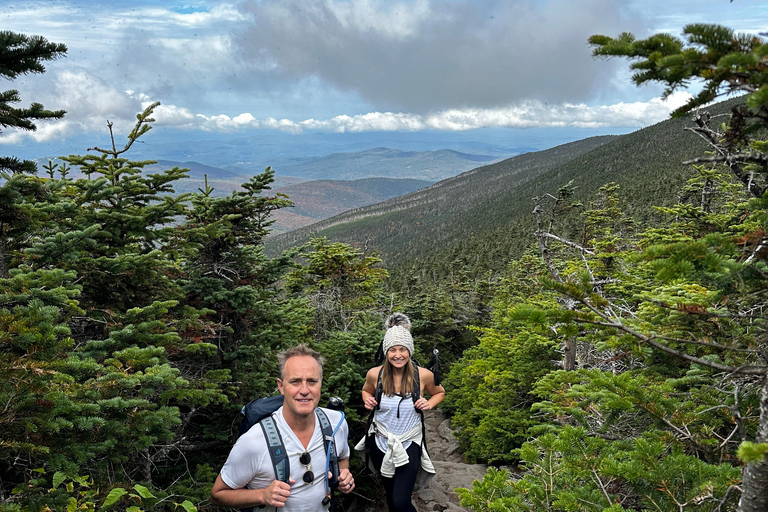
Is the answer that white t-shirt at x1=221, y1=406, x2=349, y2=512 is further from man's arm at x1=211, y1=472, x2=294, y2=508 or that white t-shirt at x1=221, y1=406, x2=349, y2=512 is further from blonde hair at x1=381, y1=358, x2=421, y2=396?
blonde hair at x1=381, y1=358, x2=421, y2=396

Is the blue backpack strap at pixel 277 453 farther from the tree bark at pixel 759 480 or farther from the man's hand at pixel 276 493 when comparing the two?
the tree bark at pixel 759 480

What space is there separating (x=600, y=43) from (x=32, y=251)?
237 inches

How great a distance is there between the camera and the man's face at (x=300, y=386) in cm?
296

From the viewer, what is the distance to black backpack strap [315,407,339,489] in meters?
3.13

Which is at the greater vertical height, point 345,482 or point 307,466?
point 307,466

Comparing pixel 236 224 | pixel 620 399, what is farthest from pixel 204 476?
pixel 620 399

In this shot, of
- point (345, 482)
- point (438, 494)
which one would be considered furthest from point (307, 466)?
point (438, 494)

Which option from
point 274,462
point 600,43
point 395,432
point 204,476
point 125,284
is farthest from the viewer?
point 125,284

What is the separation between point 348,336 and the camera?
8.05 meters

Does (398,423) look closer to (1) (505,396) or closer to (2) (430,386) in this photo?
(2) (430,386)

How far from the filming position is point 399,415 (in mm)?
4391

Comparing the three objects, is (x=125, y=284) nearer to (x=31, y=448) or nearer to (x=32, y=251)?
(x=32, y=251)

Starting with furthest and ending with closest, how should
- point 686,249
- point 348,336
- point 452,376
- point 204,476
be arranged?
1. point 452,376
2. point 348,336
3. point 204,476
4. point 686,249

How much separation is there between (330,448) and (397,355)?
4.89ft
